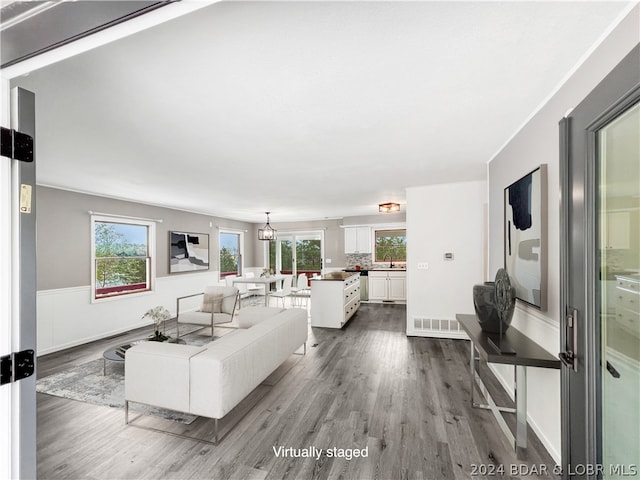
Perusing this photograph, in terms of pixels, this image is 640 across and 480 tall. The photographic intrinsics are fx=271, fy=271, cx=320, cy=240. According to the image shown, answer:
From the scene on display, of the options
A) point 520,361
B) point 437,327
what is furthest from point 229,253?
point 520,361

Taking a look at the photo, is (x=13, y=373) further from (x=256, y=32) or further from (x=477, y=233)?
(x=477, y=233)

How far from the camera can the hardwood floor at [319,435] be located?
5.84 ft

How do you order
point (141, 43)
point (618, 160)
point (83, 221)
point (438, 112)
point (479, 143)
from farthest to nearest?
1. point (83, 221)
2. point (479, 143)
3. point (438, 112)
4. point (141, 43)
5. point (618, 160)

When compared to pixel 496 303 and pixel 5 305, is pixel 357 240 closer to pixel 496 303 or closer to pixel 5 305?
pixel 496 303

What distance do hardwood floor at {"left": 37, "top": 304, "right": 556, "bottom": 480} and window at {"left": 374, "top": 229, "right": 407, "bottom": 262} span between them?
4862 mm

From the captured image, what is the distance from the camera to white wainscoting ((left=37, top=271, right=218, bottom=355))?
3.93m

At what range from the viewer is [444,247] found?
427cm

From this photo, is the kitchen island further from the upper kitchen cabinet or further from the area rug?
the area rug

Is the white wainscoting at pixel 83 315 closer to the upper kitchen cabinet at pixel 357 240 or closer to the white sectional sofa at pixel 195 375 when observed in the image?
the white sectional sofa at pixel 195 375

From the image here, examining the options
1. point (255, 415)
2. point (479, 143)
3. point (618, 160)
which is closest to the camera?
point (618, 160)

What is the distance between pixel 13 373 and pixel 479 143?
3375 millimetres

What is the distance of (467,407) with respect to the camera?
2.46 meters

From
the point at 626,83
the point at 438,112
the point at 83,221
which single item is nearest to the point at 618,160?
the point at 626,83

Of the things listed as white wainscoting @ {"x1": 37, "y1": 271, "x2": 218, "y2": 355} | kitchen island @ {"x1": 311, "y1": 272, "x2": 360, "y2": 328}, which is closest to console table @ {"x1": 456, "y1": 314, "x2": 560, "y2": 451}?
kitchen island @ {"x1": 311, "y1": 272, "x2": 360, "y2": 328}
